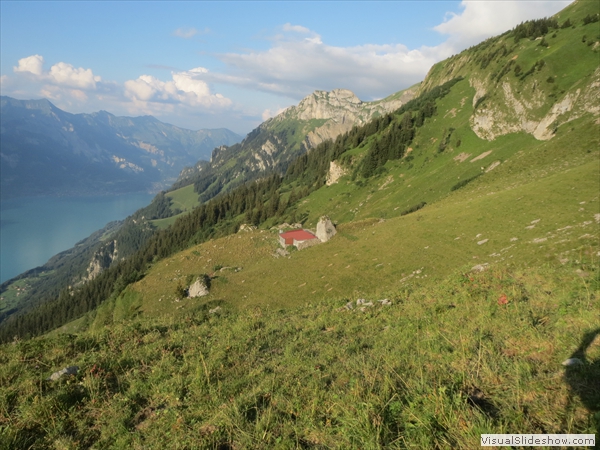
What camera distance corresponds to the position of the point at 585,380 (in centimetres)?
526

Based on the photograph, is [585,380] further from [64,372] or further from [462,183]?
[462,183]

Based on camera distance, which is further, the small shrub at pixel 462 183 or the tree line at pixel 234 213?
the tree line at pixel 234 213

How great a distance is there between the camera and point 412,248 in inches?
1102

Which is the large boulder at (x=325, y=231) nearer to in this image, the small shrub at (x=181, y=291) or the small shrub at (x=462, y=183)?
the small shrub at (x=181, y=291)

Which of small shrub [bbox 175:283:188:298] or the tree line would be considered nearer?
small shrub [bbox 175:283:188:298]

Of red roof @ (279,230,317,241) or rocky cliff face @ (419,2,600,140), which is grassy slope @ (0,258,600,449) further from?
rocky cliff face @ (419,2,600,140)

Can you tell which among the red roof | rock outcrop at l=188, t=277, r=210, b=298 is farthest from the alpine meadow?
the red roof

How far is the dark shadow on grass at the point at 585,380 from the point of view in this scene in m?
4.60

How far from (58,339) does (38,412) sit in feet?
18.8

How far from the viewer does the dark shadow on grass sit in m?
4.60

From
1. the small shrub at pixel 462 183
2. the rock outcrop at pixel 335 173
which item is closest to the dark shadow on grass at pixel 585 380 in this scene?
the small shrub at pixel 462 183

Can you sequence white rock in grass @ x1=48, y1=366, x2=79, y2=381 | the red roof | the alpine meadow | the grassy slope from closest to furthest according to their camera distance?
the grassy slope
the alpine meadow
white rock in grass @ x1=48, y1=366, x2=79, y2=381
the red roof

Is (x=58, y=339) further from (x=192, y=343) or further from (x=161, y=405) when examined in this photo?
(x=161, y=405)

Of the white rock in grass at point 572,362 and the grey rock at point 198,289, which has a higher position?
the white rock in grass at point 572,362
